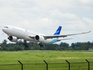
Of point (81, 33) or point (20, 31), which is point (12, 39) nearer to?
point (20, 31)

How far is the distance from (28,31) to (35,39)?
3.23 m

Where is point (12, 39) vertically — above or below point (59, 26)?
below

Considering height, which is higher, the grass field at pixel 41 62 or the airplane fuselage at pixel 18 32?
the airplane fuselage at pixel 18 32

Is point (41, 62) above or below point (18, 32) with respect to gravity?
below

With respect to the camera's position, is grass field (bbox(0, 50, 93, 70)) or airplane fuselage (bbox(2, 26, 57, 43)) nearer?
grass field (bbox(0, 50, 93, 70))

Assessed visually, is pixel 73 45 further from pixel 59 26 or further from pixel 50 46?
pixel 59 26

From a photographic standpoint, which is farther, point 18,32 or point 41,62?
point 18,32

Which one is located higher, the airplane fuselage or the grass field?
the airplane fuselage

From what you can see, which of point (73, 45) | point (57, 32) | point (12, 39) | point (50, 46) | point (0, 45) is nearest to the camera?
point (12, 39)

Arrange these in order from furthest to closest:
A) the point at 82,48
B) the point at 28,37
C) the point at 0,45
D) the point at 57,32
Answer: the point at 0,45
the point at 82,48
the point at 57,32
the point at 28,37

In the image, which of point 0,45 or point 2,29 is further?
point 0,45

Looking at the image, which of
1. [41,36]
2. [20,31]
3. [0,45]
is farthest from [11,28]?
[0,45]

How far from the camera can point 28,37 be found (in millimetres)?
52469

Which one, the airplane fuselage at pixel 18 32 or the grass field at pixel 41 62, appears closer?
the grass field at pixel 41 62
